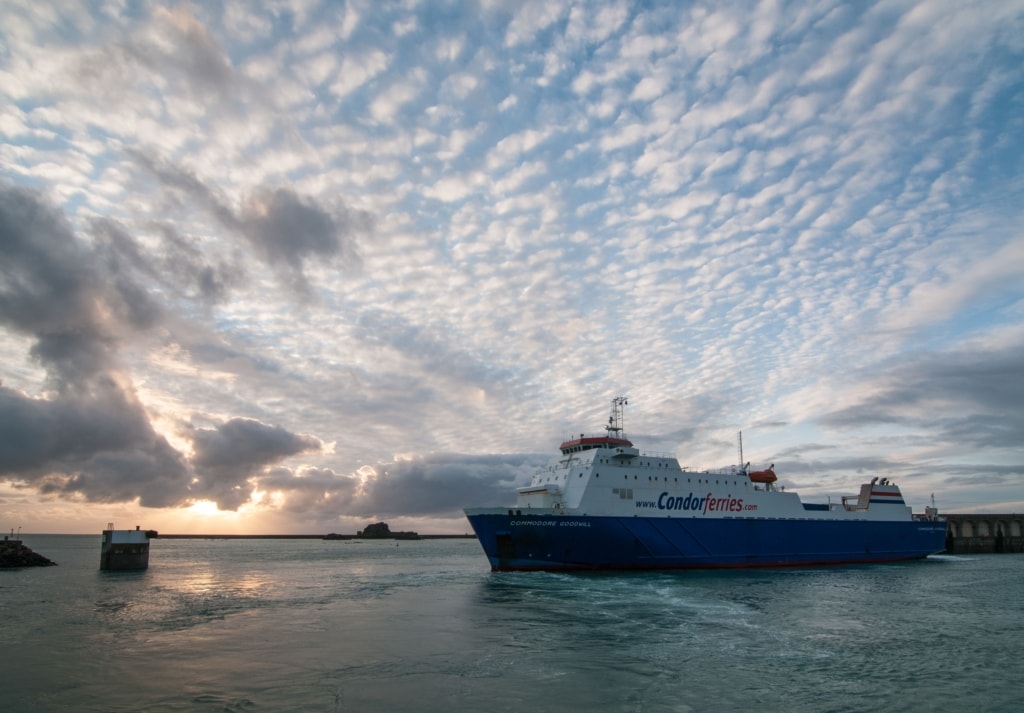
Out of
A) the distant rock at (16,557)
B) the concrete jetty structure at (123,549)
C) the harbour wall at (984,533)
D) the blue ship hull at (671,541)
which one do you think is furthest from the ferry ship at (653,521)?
the distant rock at (16,557)

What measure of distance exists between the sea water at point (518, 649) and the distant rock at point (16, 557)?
75.7ft

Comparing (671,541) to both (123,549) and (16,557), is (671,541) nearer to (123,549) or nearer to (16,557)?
(123,549)

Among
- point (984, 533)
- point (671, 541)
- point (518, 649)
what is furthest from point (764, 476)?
point (984, 533)

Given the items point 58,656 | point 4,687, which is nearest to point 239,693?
point 4,687

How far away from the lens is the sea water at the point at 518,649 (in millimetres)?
11859

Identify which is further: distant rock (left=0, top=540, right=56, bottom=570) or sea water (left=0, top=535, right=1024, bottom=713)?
distant rock (left=0, top=540, right=56, bottom=570)

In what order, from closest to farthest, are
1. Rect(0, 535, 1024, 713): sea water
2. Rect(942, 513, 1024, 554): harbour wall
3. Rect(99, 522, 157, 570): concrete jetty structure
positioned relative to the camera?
1. Rect(0, 535, 1024, 713): sea water
2. Rect(99, 522, 157, 570): concrete jetty structure
3. Rect(942, 513, 1024, 554): harbour wall

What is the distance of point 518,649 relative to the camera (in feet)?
52.7

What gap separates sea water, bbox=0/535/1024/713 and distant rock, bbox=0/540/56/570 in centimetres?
2309

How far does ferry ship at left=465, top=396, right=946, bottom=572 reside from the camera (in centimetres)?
3391

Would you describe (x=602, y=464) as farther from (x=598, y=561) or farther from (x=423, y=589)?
(x=423, y=589)

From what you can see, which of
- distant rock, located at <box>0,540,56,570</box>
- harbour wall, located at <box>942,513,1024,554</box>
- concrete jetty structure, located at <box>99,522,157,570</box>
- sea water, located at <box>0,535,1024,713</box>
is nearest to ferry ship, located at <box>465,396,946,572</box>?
sea water, located at <box>0,535,1024,713</box>

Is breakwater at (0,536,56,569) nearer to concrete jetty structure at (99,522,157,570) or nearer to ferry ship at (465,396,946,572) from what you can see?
concrete jetty structure at (99,522,157,570)

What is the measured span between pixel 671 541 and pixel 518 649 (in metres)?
23.5
